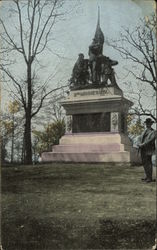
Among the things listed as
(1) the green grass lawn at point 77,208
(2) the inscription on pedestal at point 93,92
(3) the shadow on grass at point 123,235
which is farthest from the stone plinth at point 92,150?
(3) the shadow on grass at point 123,235

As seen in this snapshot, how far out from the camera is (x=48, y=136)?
3947mm

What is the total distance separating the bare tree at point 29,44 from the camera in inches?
148

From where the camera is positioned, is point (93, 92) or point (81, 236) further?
point (93, 92)

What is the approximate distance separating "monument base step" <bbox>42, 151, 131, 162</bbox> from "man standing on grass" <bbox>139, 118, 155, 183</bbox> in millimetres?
361

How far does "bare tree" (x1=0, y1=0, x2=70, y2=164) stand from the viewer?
3.76m

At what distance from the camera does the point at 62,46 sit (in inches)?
147

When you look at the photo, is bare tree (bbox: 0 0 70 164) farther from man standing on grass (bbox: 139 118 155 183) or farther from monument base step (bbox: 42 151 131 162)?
man standing on grass (bbox: 139 118 155 183)

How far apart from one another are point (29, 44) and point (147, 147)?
56.0 inches

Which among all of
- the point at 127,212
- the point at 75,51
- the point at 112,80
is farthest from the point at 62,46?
the point at 127,212

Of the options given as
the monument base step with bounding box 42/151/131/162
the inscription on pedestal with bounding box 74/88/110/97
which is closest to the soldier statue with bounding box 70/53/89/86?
the inscription on pedestal with bounding box 74/88/110/97

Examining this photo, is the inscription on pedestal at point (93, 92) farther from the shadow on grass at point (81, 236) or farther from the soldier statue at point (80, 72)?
the shadow on grass at point (81, 236)

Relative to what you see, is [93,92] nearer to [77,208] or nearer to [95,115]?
[95,115]

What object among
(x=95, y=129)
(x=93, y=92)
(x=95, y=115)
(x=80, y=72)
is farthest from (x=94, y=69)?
(x=95, y=129)

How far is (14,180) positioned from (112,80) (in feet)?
4.38
